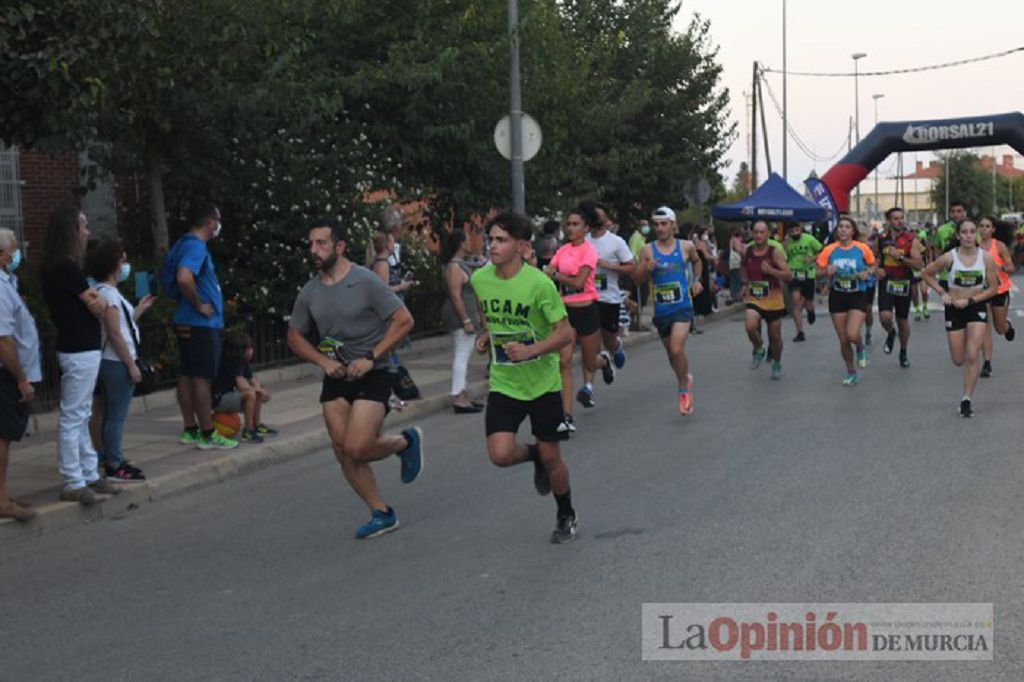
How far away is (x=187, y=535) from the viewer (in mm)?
8250

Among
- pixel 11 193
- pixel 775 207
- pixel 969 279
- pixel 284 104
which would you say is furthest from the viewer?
pixel 775 207

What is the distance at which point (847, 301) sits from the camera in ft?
47.8

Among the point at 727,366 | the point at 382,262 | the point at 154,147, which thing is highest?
the point at 154,147

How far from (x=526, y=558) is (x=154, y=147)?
10195mm

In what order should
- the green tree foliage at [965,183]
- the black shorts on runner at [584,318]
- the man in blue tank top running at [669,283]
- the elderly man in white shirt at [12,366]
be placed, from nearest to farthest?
1. the elderly man in white shirt at [12,366]
2. the black shorts on runner at [584,318]
3. the man in blue tank top running at [669,283]
4. the green tree foliage at [965,183]

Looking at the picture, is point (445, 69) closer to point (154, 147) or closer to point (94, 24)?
point (154, 147)

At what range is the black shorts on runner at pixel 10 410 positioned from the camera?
8.05 metres

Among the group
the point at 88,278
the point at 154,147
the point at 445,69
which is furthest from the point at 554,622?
the point at 445,69

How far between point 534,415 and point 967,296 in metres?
5.96

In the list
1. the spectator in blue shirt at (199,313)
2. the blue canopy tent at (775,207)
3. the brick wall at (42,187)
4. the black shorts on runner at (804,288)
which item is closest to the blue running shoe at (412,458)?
the spectator in blue shirt at (199,313)

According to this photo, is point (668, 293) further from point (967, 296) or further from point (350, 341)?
point (350, 341)

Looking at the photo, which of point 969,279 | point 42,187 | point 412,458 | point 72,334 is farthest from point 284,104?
point 412,458

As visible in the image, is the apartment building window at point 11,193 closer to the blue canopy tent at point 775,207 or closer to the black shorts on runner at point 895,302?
the black shorts on runner at point 895,302

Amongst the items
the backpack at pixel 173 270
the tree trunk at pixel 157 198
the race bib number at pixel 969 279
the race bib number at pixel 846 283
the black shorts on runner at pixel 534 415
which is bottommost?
the black shorts on runner at pixel 534 415
